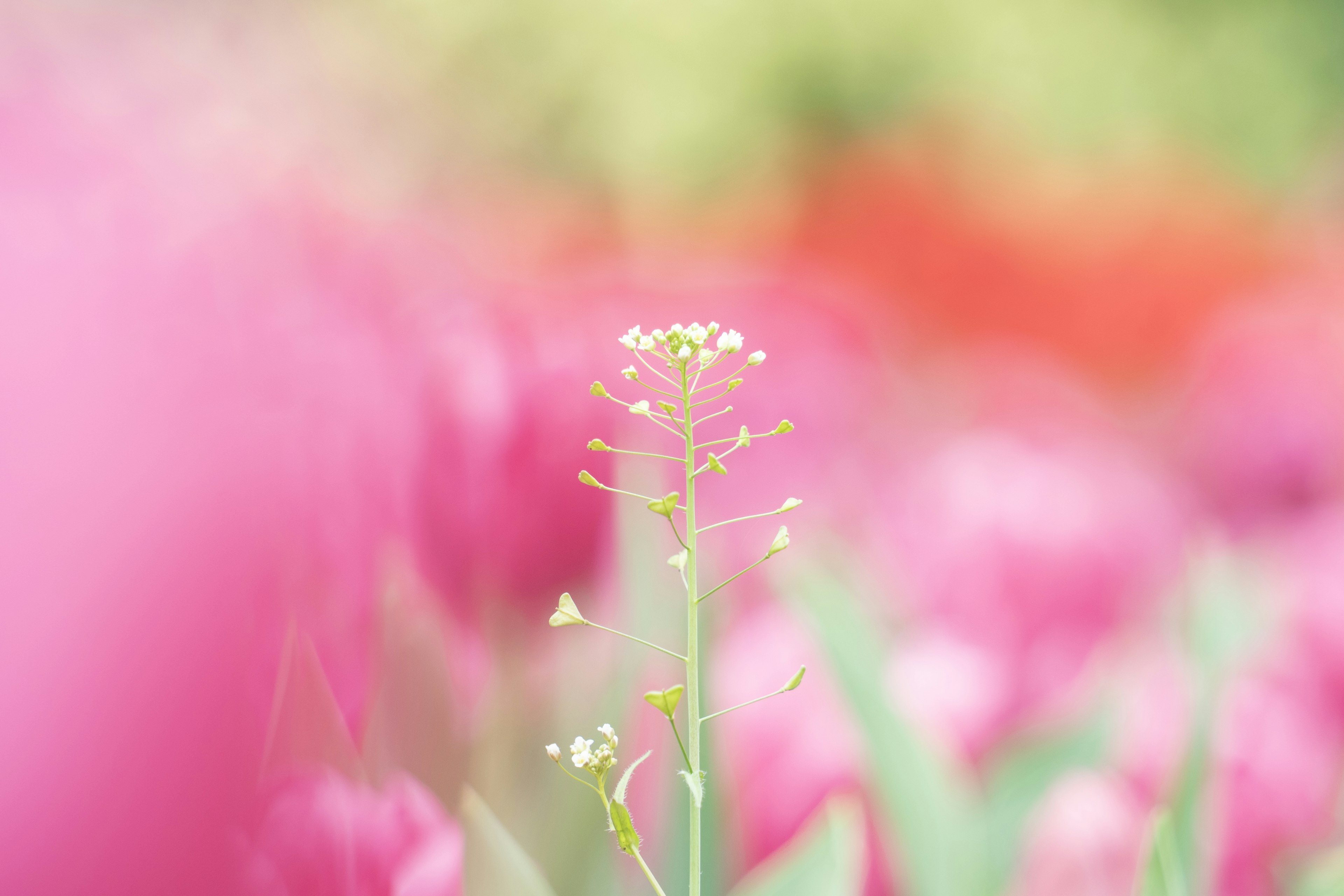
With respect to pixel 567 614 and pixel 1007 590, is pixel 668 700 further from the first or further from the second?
pixel 1007 590

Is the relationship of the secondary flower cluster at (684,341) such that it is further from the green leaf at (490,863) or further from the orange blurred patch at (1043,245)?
the orange blurred patch at (1043,245)

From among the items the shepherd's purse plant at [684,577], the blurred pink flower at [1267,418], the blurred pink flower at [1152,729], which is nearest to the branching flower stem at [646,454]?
the shepherd's purse plant at [684,577]

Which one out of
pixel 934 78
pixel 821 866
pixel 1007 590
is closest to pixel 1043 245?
pixel 934 78

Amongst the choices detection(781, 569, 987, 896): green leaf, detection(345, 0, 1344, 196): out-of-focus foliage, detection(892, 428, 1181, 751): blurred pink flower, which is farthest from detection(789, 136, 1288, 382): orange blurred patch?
detection(781, 569, 987, 896): green leaf

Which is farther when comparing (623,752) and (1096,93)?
(1096,93)

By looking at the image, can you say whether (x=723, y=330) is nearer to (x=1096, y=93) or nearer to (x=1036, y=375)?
(x=1036, y=375)

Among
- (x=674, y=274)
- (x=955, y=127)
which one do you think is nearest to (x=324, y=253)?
(x=674, y=274)
